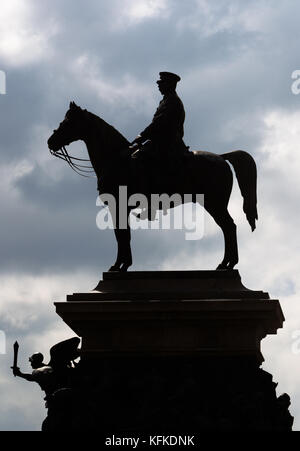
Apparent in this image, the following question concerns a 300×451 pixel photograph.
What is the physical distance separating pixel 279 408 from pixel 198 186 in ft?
14.8

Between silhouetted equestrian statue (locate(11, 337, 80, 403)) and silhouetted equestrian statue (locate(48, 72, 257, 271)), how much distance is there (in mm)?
1737

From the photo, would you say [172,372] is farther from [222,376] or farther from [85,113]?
[85,113]

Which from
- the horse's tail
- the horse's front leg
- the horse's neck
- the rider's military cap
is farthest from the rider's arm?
the rider's military cap

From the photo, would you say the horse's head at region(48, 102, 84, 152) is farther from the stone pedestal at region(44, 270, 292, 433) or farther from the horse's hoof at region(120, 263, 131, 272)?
the stone pedestal at region(44, 270, 292, 433)

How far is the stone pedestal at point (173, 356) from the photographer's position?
1219 inches

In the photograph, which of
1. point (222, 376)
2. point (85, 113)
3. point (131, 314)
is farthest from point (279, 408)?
point (85, 113)

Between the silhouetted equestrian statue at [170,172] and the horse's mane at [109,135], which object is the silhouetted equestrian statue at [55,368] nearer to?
the silhouetted equestrian statue at [170,172]

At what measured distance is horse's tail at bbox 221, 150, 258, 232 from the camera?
32.8 metres

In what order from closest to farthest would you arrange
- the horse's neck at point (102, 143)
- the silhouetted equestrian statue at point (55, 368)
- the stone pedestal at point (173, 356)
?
the stone pedestal at point (173, 356), the silhouetted equestrian statue at point (55, 368), the horse's neck at point (102, 143)

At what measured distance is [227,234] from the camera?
32625 mm

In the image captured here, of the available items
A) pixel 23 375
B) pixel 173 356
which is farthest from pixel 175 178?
pixel 23 375

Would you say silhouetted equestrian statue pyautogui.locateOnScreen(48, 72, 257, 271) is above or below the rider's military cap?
below

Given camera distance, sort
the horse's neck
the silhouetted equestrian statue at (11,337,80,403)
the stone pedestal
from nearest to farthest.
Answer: the stone pedestal
the silhouetted equestrian statue at (11,337,80,403)
the horse's neck

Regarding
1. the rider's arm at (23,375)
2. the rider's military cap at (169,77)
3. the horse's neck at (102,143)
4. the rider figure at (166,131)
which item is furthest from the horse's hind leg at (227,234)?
the rider's arm at (23,375)
